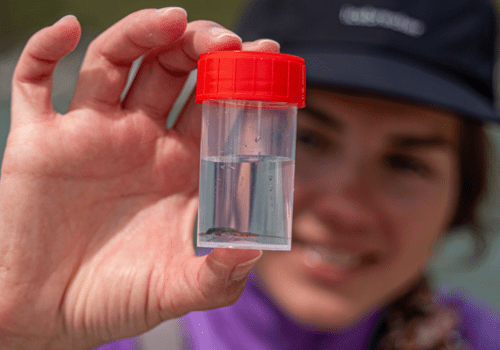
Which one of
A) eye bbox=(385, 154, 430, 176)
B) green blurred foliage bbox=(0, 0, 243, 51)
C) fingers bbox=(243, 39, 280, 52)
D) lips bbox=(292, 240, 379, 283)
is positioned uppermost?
green blurred foliage bbox=(0, 0, 243, 51)

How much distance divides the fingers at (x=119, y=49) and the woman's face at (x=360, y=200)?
25.8 inches

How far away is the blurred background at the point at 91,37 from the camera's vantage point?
2516 millimetres

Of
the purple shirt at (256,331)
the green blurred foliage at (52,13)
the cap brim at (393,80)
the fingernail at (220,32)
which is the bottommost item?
the purple shirt at (256,331)

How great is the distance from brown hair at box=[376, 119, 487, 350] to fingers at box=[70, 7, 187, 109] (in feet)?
4.15

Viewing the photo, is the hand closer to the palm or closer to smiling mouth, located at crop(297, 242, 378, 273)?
the palm

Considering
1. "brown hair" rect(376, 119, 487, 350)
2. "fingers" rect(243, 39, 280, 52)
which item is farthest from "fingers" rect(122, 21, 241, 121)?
"brown hair" rect(376, 119, 487, 350)

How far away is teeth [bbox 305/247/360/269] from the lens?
129 centimetres

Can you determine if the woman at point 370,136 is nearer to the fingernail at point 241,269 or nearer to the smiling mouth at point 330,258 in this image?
the smiling mouth at point 330,258

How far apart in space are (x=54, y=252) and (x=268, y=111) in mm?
448

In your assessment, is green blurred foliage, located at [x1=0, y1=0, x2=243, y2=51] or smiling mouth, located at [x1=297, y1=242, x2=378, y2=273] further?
green blurred foliage, located at [x1=0, y1=0, x2=243, y2=51]

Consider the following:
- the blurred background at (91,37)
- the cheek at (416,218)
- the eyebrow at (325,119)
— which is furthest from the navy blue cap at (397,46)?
the blurred background at (91,37)

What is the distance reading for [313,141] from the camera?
4.16ft

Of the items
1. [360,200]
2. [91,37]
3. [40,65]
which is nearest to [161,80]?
[40,65]

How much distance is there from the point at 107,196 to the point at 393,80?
0.79 m
